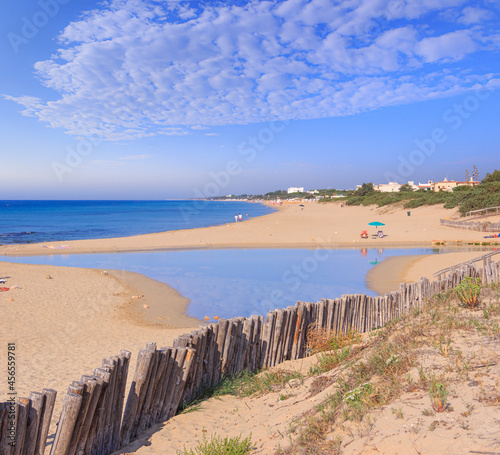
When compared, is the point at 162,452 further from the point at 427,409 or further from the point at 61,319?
the point at 61,319

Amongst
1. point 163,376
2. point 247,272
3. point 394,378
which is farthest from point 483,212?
point 163,376

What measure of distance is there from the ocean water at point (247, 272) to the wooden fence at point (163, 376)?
515 centimetres

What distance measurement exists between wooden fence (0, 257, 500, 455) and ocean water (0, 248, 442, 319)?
5.15 metres

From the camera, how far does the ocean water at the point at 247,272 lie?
581 inches

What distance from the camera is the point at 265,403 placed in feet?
18.2

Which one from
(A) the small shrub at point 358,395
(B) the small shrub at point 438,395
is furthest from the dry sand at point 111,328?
(B) the small shrub at point 438,395

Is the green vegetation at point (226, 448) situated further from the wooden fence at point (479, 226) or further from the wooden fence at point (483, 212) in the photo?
the wooden fence at point (483, 212)

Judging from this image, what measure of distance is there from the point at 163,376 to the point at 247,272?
15.3 m

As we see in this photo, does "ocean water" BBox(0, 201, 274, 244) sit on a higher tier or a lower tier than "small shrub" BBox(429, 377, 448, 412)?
lower

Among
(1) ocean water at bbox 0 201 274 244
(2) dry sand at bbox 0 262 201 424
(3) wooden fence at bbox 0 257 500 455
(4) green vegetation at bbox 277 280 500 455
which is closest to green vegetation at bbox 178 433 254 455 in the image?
(4) green vegetation at bbox 277 280 500 455

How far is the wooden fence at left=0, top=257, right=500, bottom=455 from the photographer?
12.6ft

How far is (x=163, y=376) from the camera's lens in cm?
512

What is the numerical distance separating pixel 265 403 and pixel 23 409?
3.13 metres

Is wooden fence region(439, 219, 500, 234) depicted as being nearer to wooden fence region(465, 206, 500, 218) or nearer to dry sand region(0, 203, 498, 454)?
dry sand region(0, 203, 498, 454)
